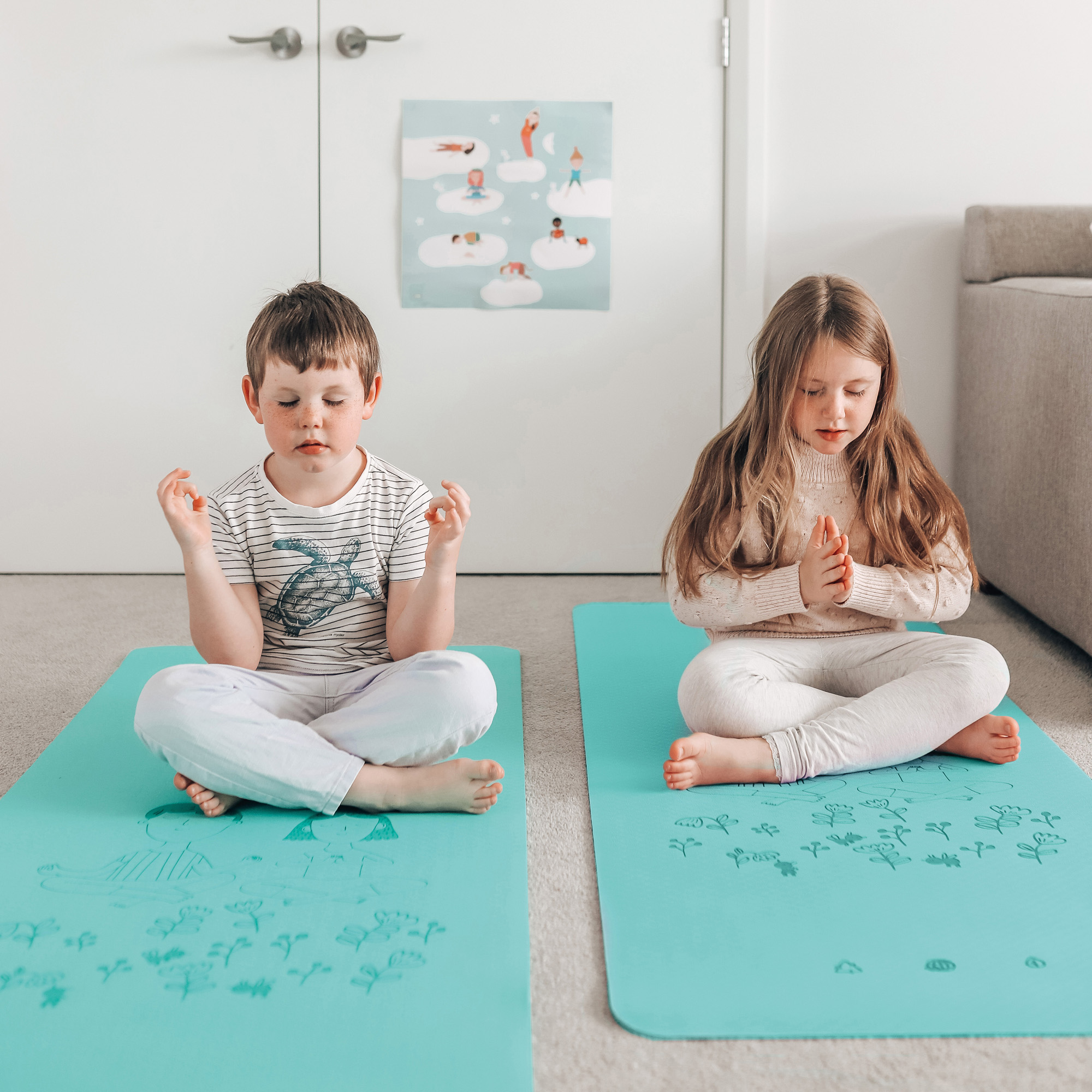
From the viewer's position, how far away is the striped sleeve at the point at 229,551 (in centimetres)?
113

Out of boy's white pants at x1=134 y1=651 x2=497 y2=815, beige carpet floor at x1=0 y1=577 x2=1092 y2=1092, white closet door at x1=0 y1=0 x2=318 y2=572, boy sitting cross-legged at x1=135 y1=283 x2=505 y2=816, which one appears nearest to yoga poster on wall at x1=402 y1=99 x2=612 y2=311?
white closet door at x1=0 y1=0 x2=318 y2=572

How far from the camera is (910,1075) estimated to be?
0.68 metres

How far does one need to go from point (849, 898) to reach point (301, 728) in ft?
1.70

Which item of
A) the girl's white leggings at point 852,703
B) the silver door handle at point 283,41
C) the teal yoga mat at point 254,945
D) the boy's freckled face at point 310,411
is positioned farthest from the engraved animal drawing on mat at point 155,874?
the silver door handle at point 283,41

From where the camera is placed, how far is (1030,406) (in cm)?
154

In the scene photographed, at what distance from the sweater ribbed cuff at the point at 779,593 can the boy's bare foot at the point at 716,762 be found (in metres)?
0.18

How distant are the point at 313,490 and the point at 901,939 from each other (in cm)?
71

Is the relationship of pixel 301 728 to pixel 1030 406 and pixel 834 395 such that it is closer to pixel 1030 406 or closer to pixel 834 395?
pixel 834 395

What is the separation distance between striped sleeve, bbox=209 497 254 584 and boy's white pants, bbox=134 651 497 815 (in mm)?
97

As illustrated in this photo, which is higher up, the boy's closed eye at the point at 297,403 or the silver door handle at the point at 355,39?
the silver door handle at the point at 355,39

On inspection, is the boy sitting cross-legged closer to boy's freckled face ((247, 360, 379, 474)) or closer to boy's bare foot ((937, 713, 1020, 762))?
boy's freckled face ((247, 360, 379, 474))

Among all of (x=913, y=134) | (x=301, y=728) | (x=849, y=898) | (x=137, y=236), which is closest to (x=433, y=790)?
(x=301, y=728)

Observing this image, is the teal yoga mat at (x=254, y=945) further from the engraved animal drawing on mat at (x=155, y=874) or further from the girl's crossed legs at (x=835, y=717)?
the girl's crossed legs at (x=835, y=717)

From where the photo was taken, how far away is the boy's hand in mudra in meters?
1.16
